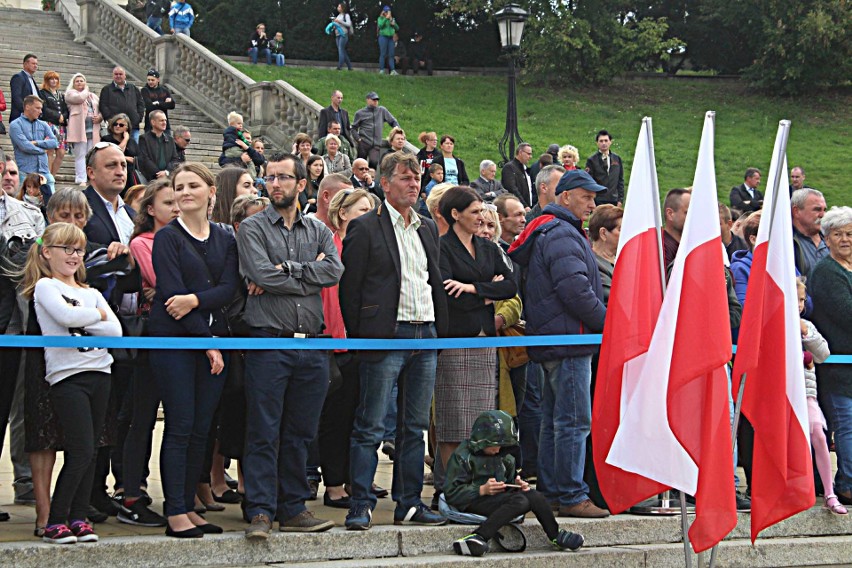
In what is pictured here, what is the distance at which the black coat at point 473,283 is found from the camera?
28.6 feet

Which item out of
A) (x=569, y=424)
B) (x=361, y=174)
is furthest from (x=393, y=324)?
(x=361, y=174)

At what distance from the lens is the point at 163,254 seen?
7.44 metres

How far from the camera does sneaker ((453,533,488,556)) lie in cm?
771

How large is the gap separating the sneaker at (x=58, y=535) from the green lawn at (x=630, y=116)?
22.3m

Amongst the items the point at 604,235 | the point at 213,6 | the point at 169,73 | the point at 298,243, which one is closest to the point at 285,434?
the point at 298,243

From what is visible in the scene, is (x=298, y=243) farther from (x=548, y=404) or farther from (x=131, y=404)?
(x=548, y=404)

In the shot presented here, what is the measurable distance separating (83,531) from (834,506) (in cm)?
519

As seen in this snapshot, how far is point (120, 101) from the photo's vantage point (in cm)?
2022

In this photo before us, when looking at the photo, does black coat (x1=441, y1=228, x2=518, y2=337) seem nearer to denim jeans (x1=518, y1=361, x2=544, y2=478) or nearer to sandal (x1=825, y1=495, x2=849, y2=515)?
denim jeans (x1=518, y1=361, x2=544, y2=478)

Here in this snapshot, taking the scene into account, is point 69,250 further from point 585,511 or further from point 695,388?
point 585,511

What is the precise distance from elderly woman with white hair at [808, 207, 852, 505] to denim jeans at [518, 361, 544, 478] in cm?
205

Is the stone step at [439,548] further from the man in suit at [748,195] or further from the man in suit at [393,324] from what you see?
the man in suit at [748,195]


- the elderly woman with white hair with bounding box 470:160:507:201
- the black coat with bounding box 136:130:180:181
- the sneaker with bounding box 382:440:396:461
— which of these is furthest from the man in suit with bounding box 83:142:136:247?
the elderly woman with white hair with bounding box 470:160:507:201

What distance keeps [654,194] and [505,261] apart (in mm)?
1899
